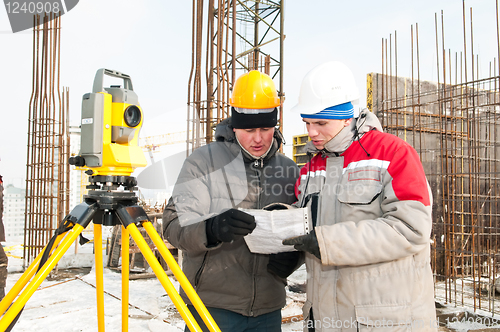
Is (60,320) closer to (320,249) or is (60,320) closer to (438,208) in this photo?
(320,249)

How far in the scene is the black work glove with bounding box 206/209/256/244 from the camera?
1.50 metres

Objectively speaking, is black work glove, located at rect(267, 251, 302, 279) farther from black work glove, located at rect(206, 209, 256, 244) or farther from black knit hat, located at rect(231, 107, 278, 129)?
black knit hat, located at rect(231, 107, 278, 129)

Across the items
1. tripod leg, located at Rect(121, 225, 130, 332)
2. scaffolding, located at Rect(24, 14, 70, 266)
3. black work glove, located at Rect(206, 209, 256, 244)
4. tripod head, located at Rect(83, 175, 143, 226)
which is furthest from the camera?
scaffolding, located at Rect(24, 14, 70, 266)

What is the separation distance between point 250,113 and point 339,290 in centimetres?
107

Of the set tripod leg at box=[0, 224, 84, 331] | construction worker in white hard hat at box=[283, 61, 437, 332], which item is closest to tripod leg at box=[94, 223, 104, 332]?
tripod leg at box=[0, 224, 84, 331]

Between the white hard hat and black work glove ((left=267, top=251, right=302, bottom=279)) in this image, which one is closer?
the white hard hat

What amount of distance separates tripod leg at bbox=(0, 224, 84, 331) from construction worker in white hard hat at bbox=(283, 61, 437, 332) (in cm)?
95

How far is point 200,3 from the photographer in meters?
7.12

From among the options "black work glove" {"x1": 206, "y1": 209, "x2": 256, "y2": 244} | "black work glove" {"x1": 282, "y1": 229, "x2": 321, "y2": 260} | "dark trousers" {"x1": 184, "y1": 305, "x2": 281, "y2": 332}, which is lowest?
"dark trousers" {"x1": 184, "y1": 305, "x2": 281, "y2": 332}

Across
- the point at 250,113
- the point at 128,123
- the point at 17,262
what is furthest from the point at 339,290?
the point at 17,262

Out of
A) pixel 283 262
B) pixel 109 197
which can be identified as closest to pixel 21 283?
pixel 109 197

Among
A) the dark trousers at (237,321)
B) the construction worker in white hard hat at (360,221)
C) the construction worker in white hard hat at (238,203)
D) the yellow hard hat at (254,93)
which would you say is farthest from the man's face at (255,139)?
the dark trousers at (237,321)

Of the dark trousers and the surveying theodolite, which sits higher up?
the surveying theodolite

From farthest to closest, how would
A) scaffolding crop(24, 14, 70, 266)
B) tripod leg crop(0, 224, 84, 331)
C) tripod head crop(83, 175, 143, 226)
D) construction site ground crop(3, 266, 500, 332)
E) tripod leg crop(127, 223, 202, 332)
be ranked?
scaffolding crop(24, 14, 70, 266)
construction site ground crop(3, 266, 500, 332)
tripod head crop(83, 175, 143, 226)
tripod leg crop(127, 223, 202, 332)
tripod leg crop(0, 224, 84, 331)
